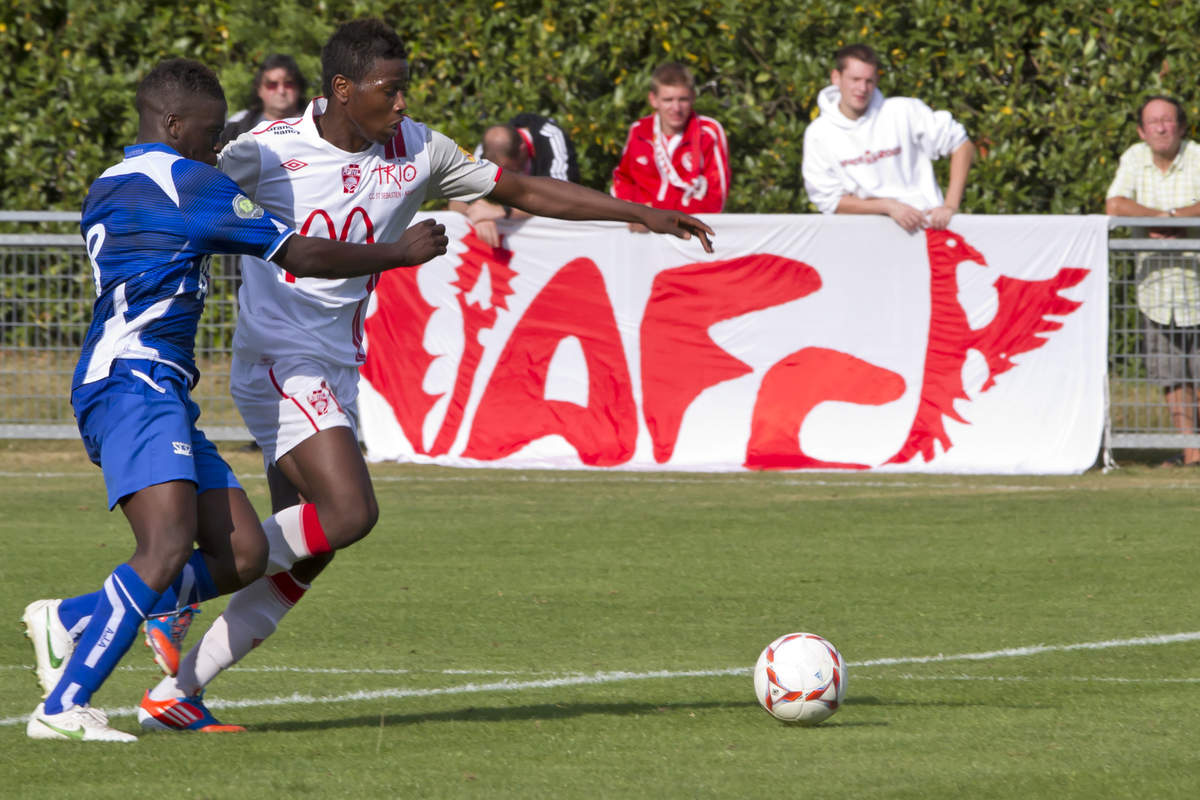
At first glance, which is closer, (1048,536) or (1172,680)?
(1172,680)

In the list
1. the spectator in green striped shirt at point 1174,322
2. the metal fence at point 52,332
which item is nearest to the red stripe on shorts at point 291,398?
the metal fence at point 52,332

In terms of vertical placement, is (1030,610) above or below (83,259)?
below

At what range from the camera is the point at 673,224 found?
6637 mm

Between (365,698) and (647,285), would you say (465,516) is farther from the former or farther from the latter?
(365,698)

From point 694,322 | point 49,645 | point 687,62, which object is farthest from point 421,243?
point 687,62

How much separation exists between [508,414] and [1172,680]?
662cm

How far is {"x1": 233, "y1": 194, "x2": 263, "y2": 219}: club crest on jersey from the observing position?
5.54 metres

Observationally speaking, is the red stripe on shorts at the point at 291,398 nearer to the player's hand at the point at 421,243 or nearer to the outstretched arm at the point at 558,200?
the player's hand at the point at 421,243

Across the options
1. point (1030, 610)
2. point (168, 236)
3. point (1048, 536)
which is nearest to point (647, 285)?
point (1048, 536)

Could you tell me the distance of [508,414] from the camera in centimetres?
1280

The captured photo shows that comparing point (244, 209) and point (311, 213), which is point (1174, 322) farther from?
point (244, 209)

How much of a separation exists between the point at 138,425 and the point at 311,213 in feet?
3.56

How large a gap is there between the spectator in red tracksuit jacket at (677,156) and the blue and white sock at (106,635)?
26.2 ft

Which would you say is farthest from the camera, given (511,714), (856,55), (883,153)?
(883,153)
